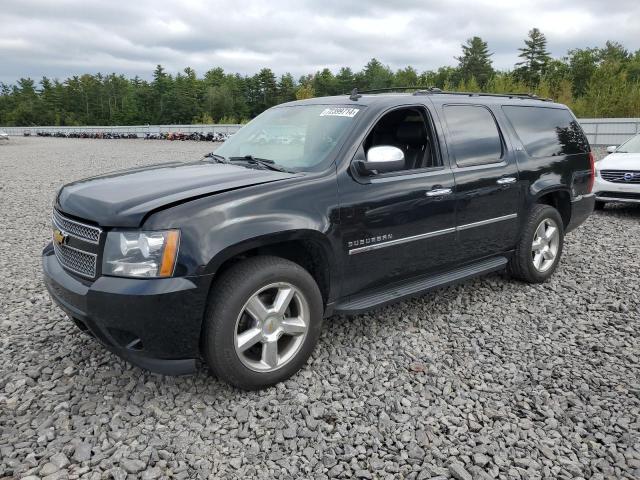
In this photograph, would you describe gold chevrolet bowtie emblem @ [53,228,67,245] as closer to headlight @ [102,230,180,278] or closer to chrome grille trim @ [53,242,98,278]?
chrome grille trim @ [53,242,98,278]

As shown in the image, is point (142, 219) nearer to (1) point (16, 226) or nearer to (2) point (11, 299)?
(2) point (11, 299)

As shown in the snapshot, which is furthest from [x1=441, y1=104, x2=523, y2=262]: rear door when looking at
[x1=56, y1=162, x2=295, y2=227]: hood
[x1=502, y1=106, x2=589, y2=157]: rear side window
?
[x1=56, y1=162, x2=295, y2=227]: hood

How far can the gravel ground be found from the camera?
2.55 meters

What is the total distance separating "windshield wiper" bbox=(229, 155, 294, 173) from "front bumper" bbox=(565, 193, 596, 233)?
3.46 meters

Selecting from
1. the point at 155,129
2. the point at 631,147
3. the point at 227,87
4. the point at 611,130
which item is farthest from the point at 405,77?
the point at 631,147

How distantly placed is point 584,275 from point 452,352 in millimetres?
2591

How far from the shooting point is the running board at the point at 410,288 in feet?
11.5

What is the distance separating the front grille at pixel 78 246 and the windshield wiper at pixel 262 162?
1252mm

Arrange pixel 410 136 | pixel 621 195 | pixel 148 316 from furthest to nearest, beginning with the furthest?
pixel 621 195, pixel 410 136, pixel 148 316

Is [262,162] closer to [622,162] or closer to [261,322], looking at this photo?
[261,322]

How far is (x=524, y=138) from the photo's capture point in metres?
4.84

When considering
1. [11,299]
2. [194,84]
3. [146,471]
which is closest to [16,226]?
[11,299]

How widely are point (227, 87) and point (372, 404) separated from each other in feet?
341

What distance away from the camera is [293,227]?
10.0ft
